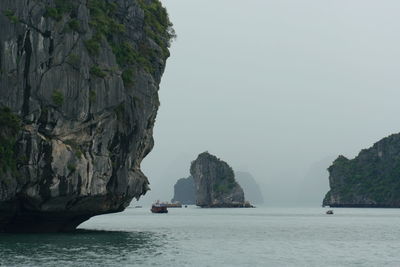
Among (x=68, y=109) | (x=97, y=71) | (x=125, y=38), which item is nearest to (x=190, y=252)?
(x=68, y=109)

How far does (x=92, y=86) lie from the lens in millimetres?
53094

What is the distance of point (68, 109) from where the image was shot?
167 feet

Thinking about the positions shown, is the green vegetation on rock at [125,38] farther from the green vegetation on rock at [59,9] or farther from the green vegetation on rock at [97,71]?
the green vegetation on rock at [59,9]

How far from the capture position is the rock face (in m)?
48.9

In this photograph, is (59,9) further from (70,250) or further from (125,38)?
(70,250)

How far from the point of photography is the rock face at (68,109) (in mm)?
48906

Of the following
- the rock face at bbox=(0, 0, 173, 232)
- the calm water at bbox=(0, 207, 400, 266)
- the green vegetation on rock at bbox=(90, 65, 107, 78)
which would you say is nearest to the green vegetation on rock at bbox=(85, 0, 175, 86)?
the rock face at bbox=(0, 0, 173, 232)

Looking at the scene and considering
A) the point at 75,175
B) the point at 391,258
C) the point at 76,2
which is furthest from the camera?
the point at 76,2

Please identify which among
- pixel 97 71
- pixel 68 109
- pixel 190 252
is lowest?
pixel 190 252

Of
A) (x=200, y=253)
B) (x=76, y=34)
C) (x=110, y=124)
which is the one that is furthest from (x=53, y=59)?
(x=200, y=253)

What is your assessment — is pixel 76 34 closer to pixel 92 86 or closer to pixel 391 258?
pixel 92 86

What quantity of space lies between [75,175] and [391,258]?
26740mm

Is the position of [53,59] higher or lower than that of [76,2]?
lower

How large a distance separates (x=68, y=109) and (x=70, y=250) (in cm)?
1354
